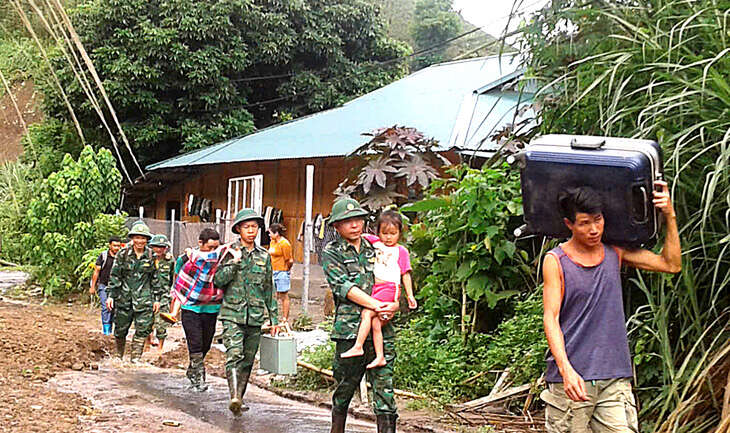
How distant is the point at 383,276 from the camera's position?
6637 millimetres

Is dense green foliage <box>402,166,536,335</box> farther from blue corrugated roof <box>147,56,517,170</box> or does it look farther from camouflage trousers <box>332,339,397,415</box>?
blue corrugated roof <box>147,56,517,170</box>

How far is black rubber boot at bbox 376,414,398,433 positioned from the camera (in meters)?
6.29

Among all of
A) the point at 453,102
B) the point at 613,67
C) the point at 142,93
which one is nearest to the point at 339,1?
the point at 142,93

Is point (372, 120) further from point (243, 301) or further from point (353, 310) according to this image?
point (353, 310)

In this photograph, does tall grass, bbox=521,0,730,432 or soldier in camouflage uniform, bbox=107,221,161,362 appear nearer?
tall grass, bbox=521,0,730,432

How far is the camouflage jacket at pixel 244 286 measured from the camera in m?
8.04

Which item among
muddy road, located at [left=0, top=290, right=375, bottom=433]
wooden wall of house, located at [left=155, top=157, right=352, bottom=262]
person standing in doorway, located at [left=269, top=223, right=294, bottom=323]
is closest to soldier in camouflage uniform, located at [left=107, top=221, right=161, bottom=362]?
muddy road, located at [left=0, top=290, right=375, bottom=433]

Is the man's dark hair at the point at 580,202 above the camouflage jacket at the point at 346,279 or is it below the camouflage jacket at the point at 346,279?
above

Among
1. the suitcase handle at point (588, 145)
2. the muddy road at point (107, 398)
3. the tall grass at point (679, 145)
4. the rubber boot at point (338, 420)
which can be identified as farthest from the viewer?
the muddy road at point (107, 398)

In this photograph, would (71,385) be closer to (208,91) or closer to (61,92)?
(61,92)

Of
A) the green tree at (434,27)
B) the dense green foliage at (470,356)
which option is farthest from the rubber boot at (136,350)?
the green tree at (434,27)

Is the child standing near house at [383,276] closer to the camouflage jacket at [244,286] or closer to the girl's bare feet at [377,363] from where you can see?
the girl's bare feet at [377,363]

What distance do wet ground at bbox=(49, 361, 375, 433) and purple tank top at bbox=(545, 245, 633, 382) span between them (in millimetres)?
3505

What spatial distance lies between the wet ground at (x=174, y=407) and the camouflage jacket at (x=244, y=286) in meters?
0.87
